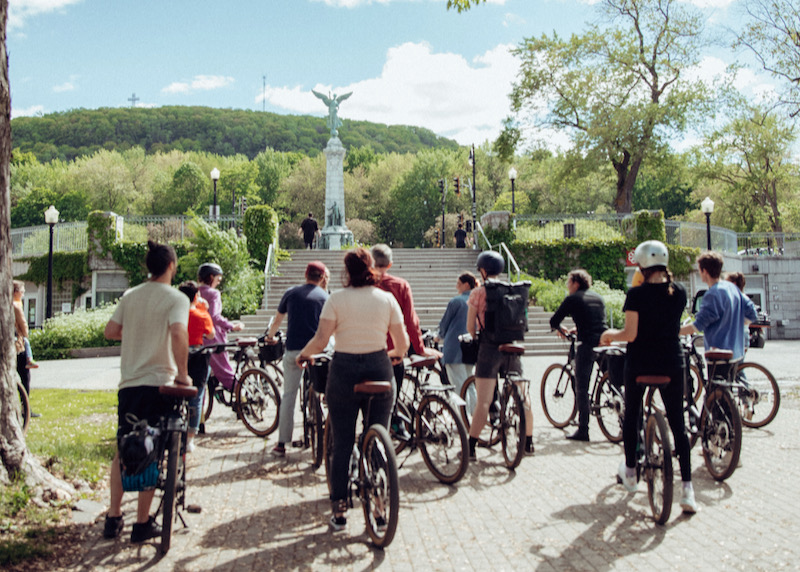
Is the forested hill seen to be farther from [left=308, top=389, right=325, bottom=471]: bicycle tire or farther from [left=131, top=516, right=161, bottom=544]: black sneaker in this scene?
[left=131, top=516, right=161, bottom=544]: black sneaker

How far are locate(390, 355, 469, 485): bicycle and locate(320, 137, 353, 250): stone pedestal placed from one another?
31.2 m

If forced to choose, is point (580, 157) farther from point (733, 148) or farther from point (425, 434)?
point (425, 434)

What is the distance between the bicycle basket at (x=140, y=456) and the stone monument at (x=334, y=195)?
108ft

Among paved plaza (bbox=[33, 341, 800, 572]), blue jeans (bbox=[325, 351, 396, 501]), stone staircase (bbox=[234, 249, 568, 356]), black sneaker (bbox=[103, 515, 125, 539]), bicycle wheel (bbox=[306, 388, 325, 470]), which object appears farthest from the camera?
stone staircase (bbox=[234, 249, 568, 356])

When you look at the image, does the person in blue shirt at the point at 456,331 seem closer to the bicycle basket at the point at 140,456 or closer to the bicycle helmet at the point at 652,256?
the bicycle helmet at the point at 652,256

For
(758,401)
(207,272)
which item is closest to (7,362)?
(207,272)

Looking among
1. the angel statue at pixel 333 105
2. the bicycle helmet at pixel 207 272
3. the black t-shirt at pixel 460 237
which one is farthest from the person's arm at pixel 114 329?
the angel statue at pixel 333 105

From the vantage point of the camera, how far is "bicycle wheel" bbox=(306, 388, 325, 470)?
6.30m

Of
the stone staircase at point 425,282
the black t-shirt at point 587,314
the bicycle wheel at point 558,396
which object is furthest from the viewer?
the stone staircase at point 425,282

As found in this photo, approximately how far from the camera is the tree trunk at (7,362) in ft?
16.9

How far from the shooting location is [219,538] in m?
4.54

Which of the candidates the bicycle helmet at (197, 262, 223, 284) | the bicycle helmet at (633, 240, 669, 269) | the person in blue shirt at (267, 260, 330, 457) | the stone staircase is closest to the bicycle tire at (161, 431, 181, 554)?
the person in blue shirt at (267, 260, 330, 457)

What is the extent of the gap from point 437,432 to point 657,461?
1.69m

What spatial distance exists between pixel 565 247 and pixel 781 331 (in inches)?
435
